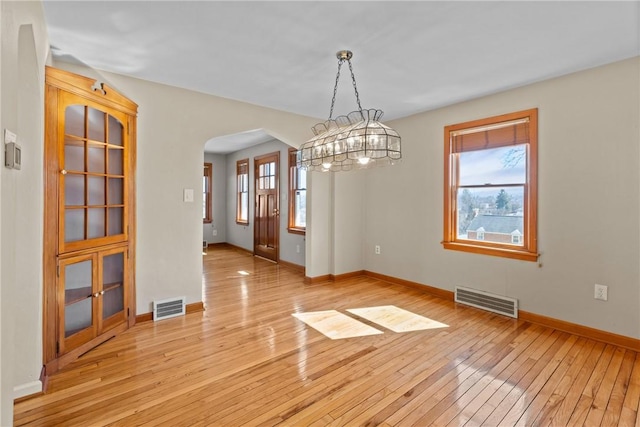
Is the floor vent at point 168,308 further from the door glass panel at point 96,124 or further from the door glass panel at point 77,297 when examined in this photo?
the door glass panel at point 96,124

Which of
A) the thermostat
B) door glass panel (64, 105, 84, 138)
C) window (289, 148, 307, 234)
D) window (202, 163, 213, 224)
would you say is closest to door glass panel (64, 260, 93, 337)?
door glass panel (64, 105, 84, 138)

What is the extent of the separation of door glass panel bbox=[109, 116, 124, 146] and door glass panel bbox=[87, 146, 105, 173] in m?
0.16

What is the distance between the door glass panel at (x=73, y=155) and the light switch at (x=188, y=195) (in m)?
1.06

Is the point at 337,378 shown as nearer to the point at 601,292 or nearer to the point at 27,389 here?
the point at 27,389


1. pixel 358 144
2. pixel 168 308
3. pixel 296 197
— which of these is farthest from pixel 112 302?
pixel 296 197

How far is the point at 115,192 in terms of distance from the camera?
3004 mm

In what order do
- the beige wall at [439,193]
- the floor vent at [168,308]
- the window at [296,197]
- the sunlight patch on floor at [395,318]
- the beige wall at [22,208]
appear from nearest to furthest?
the beige wall at [22,208], the beige wall at [439,193], the sunlight patch on floor at [395,318], the floor vent at [168,308], the window at [296,197]

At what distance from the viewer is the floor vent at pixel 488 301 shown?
3582mm

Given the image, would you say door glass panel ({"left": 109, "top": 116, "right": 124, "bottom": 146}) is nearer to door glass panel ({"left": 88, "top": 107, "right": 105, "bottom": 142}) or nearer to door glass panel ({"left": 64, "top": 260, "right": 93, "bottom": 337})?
door glass panel ({"left": 88, "top": 107, "right": 105, "bottom": 142})

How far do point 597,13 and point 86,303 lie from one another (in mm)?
4452

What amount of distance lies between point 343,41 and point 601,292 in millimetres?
3297

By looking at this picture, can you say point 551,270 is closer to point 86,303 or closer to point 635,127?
point 635,127

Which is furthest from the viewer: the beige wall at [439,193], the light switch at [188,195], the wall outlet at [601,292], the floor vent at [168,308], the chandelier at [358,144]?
the light switch at [188,195]

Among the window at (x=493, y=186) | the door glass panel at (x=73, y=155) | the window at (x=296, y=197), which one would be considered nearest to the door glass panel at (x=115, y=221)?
the door glass panel at (x=73, y=155)
